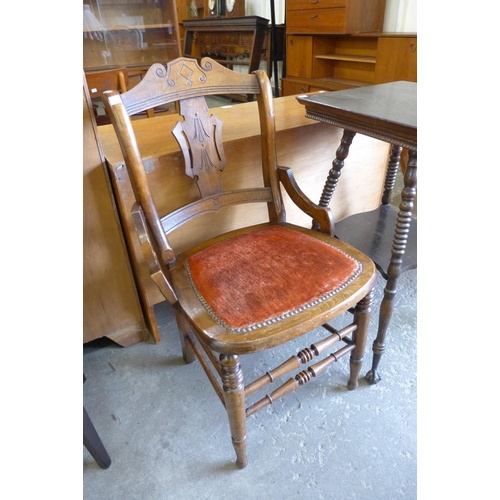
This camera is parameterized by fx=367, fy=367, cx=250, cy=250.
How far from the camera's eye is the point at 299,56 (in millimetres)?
Result: 3398

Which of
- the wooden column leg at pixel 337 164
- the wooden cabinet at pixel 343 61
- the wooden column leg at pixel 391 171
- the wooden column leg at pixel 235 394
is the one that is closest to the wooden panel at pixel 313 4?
the wooden cabinet at pixel 343 61

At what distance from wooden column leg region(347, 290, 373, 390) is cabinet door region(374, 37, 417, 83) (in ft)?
6.90

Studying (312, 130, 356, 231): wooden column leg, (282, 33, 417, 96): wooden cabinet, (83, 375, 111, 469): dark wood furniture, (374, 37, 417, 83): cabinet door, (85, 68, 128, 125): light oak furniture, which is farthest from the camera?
(282, 33, 417, 96): wooden cabinet

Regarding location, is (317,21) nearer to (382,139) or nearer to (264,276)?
(382,139)

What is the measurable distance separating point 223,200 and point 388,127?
49 cm

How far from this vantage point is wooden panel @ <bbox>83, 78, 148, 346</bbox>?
107 cm

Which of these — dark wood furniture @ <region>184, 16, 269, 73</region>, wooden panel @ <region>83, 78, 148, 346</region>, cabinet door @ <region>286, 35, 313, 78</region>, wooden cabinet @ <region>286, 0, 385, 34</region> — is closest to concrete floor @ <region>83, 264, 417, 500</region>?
wooden panel @ <region>83, 78, 148, 346</region>

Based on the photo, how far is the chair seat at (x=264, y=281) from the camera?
834 mm

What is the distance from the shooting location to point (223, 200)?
3.63ft

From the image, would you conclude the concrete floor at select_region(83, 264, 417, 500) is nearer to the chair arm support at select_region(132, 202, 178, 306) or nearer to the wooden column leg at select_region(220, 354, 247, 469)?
the wooden column leg at select_region(220, 354, 247, 469)

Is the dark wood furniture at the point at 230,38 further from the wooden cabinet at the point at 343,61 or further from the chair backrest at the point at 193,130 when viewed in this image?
the chair backrest at the point at 193,130

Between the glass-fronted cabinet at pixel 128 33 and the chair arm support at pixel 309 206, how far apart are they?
274 centimetres
